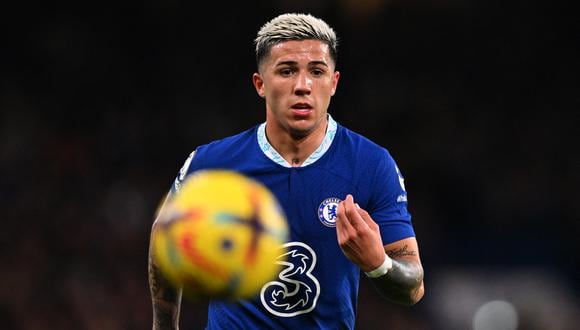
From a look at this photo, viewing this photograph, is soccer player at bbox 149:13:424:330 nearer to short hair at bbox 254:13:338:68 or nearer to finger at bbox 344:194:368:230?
short hair at bbox 254:13:338:68

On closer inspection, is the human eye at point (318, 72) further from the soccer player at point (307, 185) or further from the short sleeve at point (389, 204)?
the short sleeve at point (389, 204)

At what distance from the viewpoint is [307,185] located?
469 centimetres

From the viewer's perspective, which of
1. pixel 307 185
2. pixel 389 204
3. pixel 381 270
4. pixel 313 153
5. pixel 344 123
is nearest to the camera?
pixel 381 270

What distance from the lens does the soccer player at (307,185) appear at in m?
4.53

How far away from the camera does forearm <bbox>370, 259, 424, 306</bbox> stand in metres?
4.14

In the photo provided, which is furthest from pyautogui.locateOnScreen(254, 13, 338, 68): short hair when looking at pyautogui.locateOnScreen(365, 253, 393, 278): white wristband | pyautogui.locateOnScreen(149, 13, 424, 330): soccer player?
pyautogui.locateOnScreen(365, 253, 393, 278): white wristband

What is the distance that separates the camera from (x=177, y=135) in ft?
44.3

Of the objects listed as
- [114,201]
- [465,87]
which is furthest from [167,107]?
[465,87]

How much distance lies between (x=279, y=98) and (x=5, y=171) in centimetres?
777

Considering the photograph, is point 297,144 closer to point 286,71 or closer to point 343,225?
point 286,71

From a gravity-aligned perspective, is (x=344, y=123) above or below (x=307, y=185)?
above

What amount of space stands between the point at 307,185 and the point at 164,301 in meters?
0.98

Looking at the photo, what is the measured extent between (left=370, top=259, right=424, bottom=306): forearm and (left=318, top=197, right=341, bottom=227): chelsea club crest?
0.42 meters

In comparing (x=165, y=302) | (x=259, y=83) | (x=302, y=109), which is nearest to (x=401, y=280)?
(x=302, y=109)
